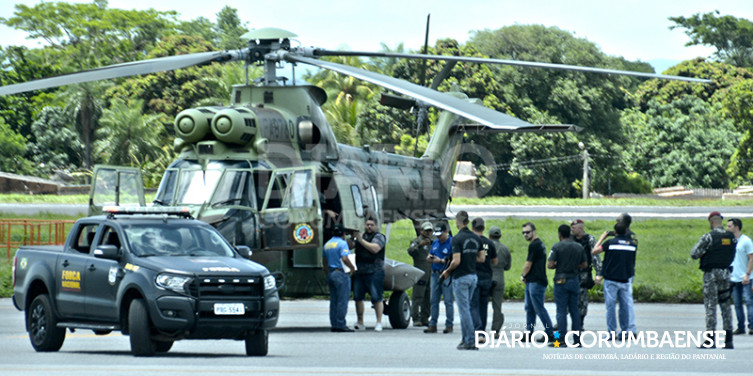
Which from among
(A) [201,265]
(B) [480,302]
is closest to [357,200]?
(B) [480,302]

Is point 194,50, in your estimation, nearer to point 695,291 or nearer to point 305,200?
point 695,291

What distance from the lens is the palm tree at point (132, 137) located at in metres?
59.3

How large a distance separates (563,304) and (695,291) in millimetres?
10001

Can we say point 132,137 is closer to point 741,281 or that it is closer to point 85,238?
point 741,281

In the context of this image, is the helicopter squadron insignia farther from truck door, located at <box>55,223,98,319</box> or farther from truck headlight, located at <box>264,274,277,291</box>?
truck door, located at <box>55,223,98,319</box>

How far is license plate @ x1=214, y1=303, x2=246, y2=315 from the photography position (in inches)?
507

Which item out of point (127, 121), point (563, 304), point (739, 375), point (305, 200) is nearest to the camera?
point (739, 375)

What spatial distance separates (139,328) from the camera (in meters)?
12.7

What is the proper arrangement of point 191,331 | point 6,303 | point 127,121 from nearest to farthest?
point 191,331 < point 6,303 < point 127,121

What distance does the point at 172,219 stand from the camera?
47.0 ft

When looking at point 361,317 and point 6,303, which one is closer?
point 361,317

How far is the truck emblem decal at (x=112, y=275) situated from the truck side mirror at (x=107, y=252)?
0.12 m

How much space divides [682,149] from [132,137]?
3407 centimetres

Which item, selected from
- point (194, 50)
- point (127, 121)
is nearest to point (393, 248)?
point (127, 121)
